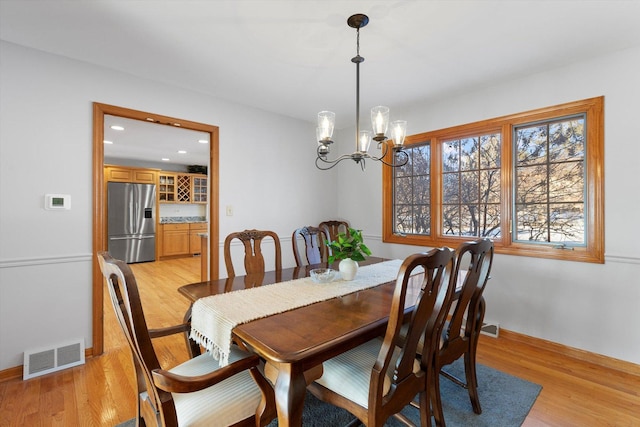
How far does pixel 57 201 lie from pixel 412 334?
2.75 meters

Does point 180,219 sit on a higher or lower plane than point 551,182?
lower

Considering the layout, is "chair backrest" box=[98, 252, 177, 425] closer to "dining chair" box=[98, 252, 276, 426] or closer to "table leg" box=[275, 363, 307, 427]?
"dining chair" box=[98, 252, 276, 426]

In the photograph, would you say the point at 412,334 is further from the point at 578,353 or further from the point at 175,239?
the point at 175,239

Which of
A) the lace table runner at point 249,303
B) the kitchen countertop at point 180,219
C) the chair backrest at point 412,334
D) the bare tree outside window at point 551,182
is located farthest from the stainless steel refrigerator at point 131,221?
the bare tree outside window at point 551,182

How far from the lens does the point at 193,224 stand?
748 cm

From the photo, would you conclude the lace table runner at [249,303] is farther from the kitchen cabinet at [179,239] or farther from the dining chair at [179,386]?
the kitchen cabinet at [179,239]

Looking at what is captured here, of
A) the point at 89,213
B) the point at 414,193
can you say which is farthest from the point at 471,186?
the point at 89,213

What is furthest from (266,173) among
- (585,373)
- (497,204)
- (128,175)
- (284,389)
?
(128,175)

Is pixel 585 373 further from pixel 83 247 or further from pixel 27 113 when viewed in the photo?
pixel 27 113

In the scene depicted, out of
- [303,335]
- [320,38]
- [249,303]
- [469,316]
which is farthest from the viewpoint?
[320,38]

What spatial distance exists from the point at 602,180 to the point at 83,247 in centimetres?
421

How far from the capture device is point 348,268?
194 centimetres

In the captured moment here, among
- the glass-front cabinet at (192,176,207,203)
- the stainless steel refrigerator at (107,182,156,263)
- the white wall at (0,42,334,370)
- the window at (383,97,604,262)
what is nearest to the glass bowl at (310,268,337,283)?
the window at (383,97,604,262)

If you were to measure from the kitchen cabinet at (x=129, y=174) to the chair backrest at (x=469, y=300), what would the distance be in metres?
7.04
